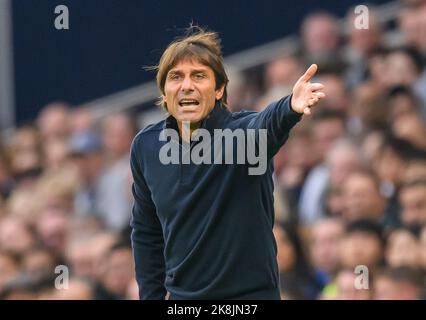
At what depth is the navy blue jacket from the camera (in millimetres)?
2877

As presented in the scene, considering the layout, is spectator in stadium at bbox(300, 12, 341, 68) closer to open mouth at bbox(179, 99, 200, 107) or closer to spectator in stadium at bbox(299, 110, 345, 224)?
spectator in stadium at bbox(299, 110, 345, 224)

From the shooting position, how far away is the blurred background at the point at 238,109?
188 inches

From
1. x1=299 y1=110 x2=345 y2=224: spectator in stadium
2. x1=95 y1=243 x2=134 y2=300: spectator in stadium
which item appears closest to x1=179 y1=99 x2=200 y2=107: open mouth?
x1=299 y1=110 x2=345 y2=224: spectator in stadium

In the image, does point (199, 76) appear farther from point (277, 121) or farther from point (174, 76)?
point (277, 121)

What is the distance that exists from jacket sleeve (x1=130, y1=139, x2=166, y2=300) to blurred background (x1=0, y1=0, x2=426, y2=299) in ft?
5.55

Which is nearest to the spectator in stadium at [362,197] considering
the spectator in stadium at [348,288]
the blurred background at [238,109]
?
the blurred background at [238,109]

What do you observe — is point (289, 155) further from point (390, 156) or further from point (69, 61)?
point (69, 61)

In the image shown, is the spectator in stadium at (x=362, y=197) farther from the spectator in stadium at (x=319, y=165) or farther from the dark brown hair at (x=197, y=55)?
the dark brown hair at (x=197, y=55)

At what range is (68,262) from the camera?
5.50m

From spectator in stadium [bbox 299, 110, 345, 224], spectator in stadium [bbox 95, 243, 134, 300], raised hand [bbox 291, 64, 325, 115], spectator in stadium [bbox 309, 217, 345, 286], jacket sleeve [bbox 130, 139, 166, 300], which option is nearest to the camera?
raised hand [bbox 291, 64, 325, 115]

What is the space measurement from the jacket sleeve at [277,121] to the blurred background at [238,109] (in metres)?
1.93

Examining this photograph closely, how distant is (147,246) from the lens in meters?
3.12

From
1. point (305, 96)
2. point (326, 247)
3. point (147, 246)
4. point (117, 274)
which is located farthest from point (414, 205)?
point (305, 96)

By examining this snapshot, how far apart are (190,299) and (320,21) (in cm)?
247
